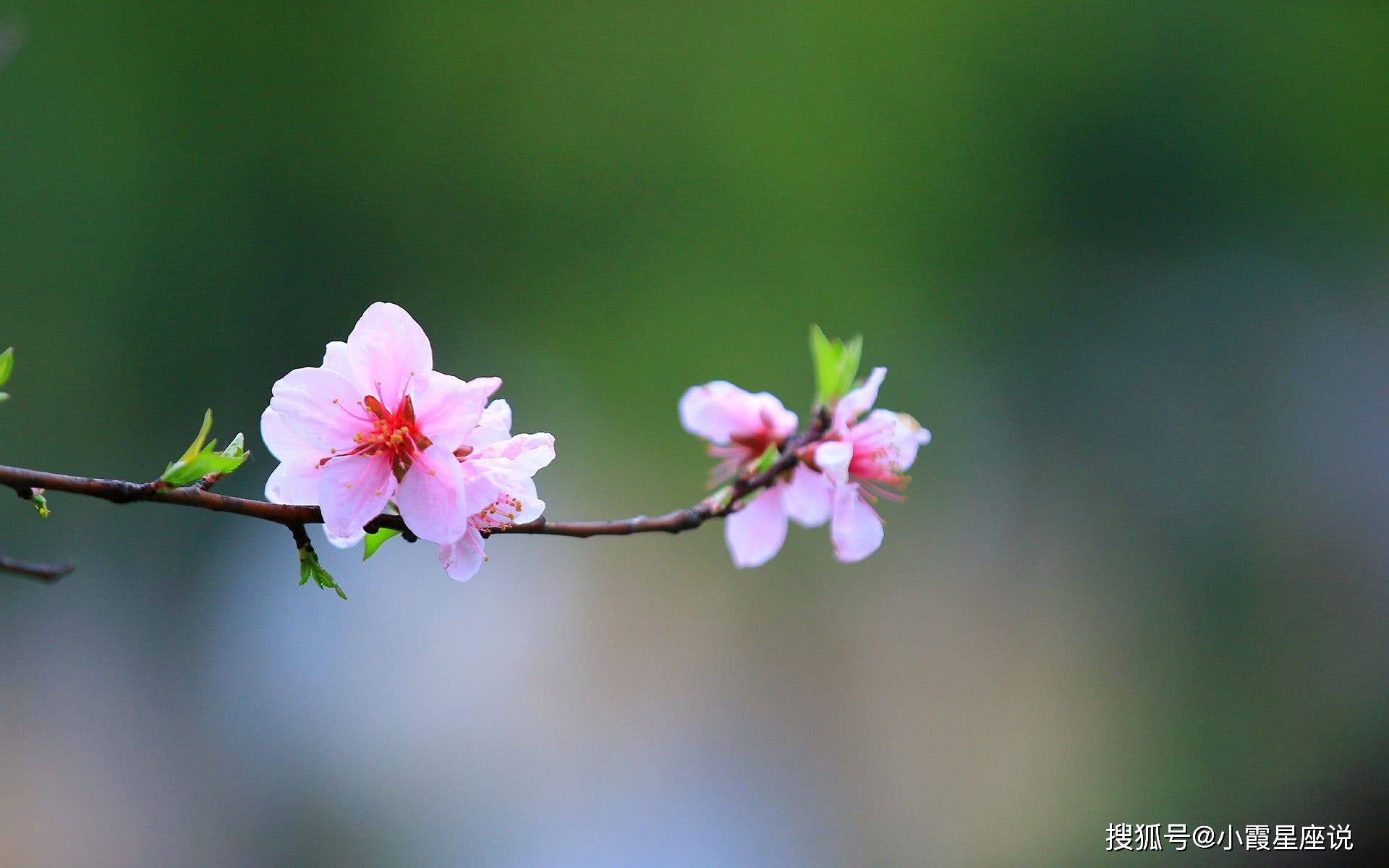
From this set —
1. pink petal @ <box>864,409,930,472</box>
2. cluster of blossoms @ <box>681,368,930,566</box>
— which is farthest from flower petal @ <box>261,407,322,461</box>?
pink petal @ <box>864,409,930,472</box>

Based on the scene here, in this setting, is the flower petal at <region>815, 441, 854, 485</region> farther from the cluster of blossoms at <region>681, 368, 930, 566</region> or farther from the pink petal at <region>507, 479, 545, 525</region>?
the pink petal at <region>507, 479, 545, 525</region>

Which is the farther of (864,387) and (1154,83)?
(1154,83)

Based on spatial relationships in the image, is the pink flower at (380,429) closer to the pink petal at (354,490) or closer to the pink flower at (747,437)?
the pink petal at (354,490)

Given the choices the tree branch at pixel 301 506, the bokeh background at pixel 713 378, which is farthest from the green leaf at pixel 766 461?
the bokeh background at pixel 713 378

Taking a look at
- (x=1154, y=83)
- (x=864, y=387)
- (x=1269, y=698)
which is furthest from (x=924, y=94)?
(x=864, y=387)

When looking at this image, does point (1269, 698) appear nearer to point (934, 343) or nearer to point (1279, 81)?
point (934, 343)
